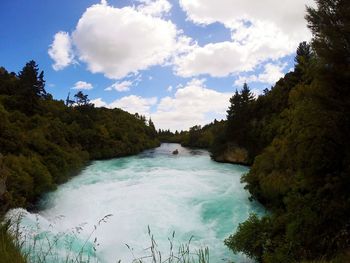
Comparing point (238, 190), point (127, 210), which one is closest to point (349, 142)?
point (127, 210)

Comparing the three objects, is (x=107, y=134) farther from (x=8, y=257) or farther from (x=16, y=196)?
(x=8, y=257)

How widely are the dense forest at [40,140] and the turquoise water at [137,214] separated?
191cm

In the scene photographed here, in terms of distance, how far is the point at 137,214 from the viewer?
862 inches

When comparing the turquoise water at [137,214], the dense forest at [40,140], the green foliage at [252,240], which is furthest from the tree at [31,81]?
the green foliage at [252,240]

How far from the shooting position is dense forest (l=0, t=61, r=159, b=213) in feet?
78.2

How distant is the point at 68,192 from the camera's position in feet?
95.6

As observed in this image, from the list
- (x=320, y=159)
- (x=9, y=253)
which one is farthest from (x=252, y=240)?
(x=9, y=253)

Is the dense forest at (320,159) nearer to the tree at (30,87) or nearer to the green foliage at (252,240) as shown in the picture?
the green foliage at (252,240)

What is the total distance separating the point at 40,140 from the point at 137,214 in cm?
1670

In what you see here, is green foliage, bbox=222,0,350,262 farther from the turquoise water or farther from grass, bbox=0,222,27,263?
grass, bbox=0,222,27,263

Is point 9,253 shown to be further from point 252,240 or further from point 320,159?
point 320,159

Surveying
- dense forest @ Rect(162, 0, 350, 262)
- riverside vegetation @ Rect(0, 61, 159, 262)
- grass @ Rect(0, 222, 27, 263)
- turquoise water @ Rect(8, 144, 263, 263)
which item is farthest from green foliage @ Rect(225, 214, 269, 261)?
grass @ Rect(0, 222, 27, 263)

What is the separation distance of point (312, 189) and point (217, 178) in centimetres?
2431

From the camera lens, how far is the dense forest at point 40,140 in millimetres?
23828
